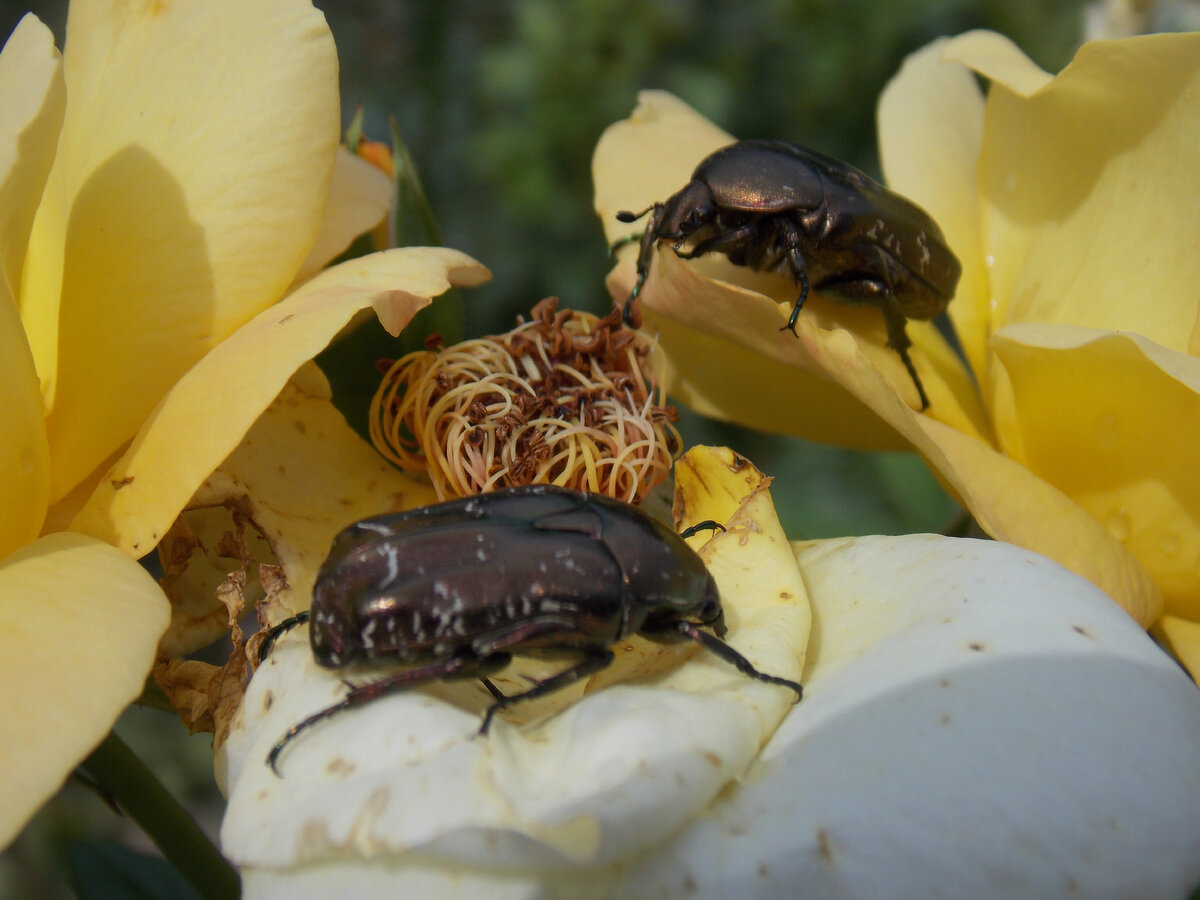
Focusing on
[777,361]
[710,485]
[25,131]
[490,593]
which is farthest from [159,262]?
[777,361]

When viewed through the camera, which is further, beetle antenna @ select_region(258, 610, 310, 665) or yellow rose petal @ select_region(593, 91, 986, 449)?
yellow rose petal @ select_region(593, 91, 986, 449)

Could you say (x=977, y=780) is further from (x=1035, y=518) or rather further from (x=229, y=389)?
(x=229, y=389)

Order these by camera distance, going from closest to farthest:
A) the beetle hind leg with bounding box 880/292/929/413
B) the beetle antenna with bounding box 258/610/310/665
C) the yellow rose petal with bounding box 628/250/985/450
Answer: the beetle antenna with bounding box 258/610/310/665 < the yellow rose petal with bounding box 628/250/985/450 < the beetle hind leg with bounding box 880/292/929/413

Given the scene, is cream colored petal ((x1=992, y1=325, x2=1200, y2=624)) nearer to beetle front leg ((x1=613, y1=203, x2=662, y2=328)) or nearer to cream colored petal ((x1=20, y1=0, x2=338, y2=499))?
beetle front leg ((x1=613, y1=203, x2=662, y2=328))

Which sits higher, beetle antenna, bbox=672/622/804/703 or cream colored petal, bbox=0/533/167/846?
cream colored petal, bbox=0/533/167/846

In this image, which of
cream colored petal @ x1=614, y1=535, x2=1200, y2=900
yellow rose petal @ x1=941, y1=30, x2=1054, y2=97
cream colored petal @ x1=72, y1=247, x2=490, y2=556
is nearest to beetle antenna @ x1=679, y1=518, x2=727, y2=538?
cream colored petal @ x1=614, y1=535, x2=1200, y2=900

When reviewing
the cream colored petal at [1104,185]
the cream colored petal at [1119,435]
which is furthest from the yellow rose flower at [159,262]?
the cream colored petal at [1104,185]
